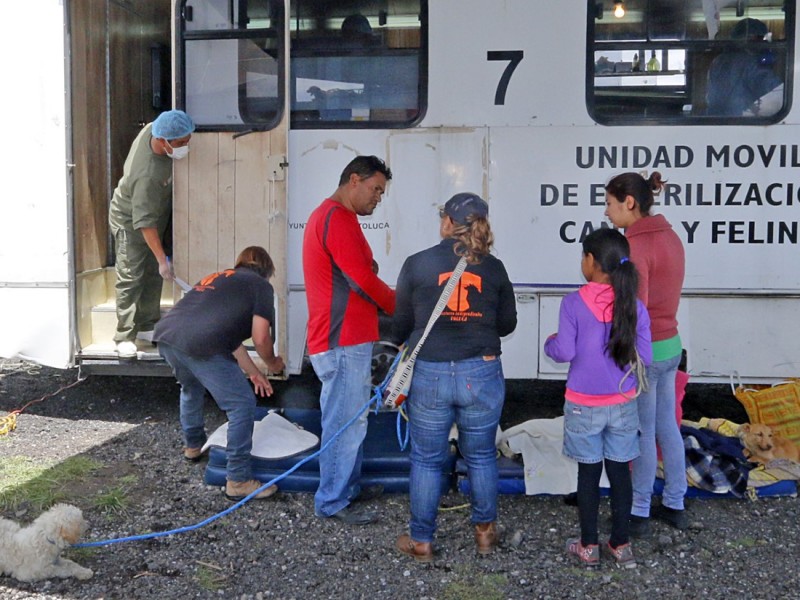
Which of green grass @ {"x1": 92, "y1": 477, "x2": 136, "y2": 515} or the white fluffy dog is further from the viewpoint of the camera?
green grass @ {"x1": 92, "y1": 477, "x2": 136, "y2": 515}

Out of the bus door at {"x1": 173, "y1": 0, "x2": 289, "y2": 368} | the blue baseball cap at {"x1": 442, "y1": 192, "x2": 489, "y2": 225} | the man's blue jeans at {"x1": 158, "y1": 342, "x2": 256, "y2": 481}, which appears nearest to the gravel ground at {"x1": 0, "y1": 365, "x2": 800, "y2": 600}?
the man's blue jeans at {"x1": 158, "y1": 342, "x2": 256, "y2": 481}

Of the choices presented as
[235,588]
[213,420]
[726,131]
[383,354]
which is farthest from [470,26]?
[235,588]

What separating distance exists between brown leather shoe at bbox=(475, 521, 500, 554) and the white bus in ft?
5.40

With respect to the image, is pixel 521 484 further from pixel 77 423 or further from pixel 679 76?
pixel 77 423

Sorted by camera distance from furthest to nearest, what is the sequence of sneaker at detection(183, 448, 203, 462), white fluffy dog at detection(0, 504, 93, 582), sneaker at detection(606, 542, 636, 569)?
sneaker at detection(183, 448, 203, 462), sneaker at detection(606, 542, 636, 569), white fluffy dog at detection(0, 504, 93, 582)

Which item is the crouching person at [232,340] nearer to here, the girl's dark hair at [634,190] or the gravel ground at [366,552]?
the gravel ground at [366,552]

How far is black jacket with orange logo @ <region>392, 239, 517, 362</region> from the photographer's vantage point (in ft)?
11.9

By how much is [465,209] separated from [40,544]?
221 centimetres

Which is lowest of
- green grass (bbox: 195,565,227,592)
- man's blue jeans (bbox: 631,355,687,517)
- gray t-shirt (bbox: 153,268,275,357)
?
green grass (bbox: 195,565,227,592)

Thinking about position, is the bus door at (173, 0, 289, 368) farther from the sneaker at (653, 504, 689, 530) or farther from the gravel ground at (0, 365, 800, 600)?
the sneaker at (653, 504, 689, 530)

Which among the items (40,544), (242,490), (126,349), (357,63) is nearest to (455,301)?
(242,490)

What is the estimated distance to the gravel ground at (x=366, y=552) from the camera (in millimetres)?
3670

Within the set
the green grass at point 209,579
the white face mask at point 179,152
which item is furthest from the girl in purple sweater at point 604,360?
the white face mask at point 179,152

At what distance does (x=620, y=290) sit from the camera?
359 cm
